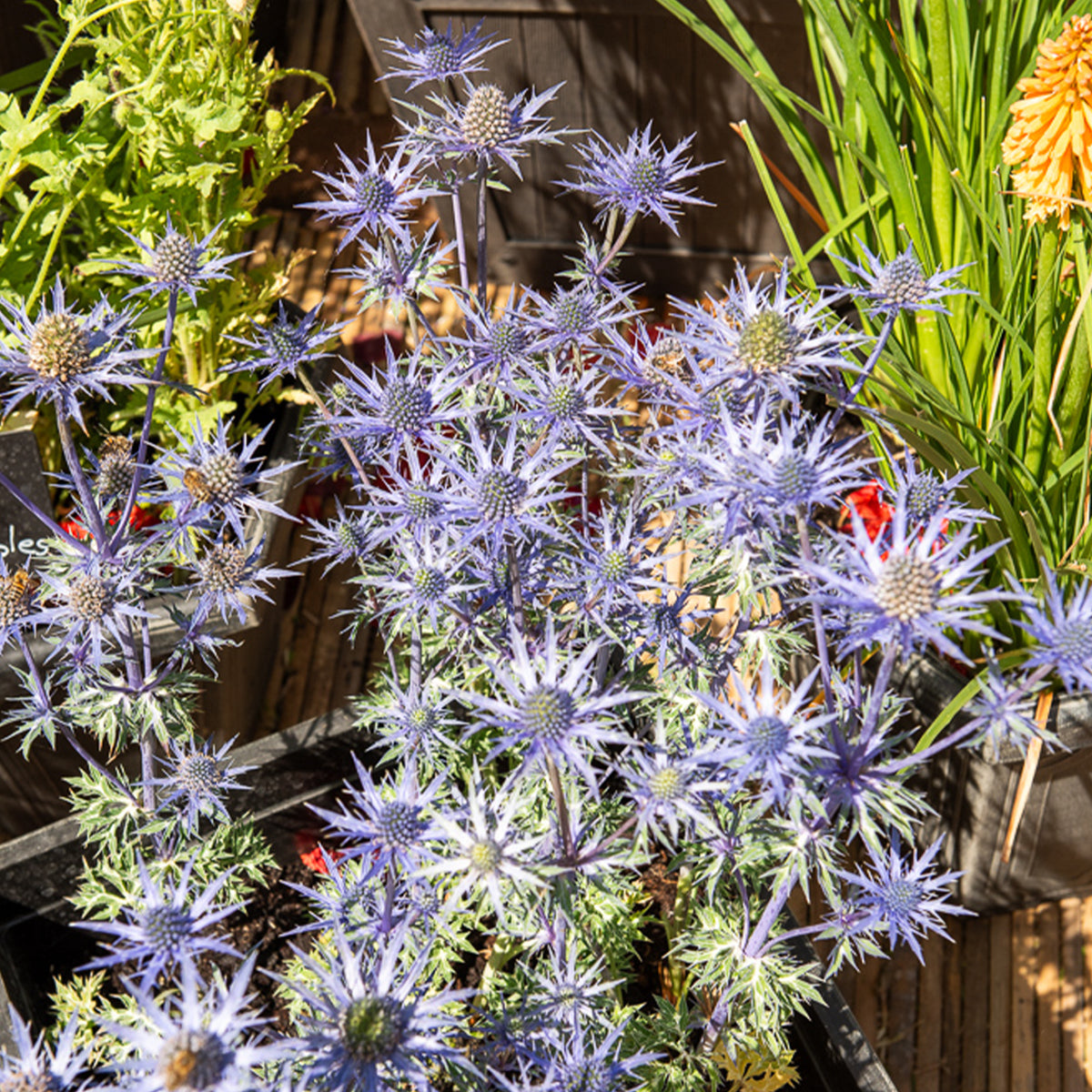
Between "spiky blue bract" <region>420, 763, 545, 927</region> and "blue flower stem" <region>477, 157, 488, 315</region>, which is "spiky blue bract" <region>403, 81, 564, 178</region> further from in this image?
"spiky blue bract" <region>420, 763, 545, 927</region>

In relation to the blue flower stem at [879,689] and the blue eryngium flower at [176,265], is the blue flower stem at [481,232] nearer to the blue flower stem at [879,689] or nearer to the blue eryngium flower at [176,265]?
the blue eryngium flower at [176,265]

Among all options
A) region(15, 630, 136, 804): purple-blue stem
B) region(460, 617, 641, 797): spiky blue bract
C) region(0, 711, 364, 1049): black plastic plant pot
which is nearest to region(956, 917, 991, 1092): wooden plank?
region(0, 711, 364, 1049): black plastic plant pot

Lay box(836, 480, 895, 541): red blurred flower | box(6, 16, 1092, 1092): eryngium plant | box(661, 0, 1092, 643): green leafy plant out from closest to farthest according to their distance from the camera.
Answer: box(6, 16, 1092, 1092): eryngium plant, box(661, 0, 1092, 643): green leafy plant, box(836, 480, 895, 541): red blurred flower

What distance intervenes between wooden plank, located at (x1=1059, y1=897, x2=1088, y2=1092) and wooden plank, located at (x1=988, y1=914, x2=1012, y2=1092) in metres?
0.06

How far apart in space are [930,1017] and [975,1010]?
0.19ft

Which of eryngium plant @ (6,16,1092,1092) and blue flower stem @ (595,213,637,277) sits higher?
blue flower stem @ (595,213,637,277)

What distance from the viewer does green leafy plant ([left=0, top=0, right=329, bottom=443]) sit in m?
1.21

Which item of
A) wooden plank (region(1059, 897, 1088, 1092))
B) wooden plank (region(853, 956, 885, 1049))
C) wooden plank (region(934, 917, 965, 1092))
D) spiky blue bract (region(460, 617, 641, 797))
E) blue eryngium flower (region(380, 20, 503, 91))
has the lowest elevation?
wooden plank (region(1059, 897, 1088, 1092))

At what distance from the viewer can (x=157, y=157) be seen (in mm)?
1345

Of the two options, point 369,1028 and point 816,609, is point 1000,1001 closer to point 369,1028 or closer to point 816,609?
point 816,609

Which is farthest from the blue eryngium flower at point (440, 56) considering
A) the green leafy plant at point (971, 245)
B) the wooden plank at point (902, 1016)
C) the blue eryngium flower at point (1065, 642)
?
the wooden plank at point (902, 1016)

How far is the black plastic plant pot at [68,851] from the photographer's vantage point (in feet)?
3.73

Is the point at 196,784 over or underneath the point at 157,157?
underneath

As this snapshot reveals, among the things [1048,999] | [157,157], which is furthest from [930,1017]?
[157,157]
